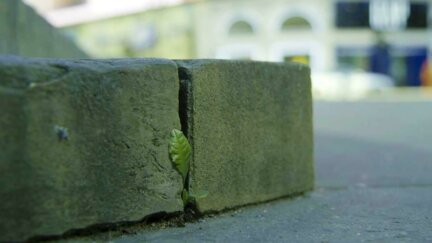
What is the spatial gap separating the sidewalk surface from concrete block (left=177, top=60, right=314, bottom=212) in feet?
0.52

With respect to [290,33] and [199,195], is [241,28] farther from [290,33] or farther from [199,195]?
[199,195]

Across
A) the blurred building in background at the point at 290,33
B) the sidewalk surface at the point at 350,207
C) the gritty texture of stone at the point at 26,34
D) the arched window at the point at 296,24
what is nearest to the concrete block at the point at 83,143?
the sidewalk surface at the point at 350,207

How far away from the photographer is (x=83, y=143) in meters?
3.48

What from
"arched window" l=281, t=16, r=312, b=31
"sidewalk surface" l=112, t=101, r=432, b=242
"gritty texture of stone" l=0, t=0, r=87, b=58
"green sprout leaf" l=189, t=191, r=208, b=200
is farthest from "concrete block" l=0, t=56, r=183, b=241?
"arched window" l=281, t=16, r=312, b=31

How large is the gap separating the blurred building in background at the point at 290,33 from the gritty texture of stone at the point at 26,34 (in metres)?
27.7

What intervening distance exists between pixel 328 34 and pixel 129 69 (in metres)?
34.7

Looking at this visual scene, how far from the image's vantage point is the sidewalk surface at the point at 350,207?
401cm

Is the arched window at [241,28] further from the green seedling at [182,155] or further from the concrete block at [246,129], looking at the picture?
the green seedling at [182,155]

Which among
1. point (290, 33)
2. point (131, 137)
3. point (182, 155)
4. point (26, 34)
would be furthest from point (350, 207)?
point (290, 33)

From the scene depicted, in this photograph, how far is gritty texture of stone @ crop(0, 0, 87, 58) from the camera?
7.51 metres

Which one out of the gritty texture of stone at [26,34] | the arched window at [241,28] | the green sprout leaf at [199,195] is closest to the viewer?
the green sprout leaf at [199,195]

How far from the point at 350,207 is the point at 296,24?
1335 inches

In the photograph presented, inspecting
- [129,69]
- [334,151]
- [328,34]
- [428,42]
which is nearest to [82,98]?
[129,69]

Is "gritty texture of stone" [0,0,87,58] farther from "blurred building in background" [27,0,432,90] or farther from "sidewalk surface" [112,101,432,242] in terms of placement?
"blurred building in background" [27,0,432,90]
